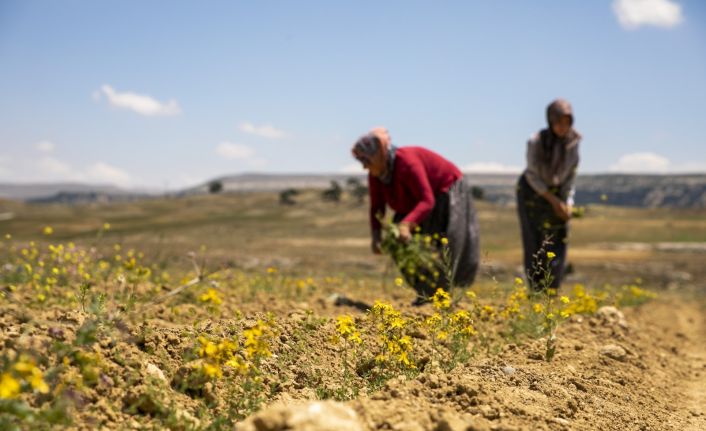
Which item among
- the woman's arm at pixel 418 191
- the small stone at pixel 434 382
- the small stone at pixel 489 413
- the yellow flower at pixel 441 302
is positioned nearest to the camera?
the small stone at pixel 489 413

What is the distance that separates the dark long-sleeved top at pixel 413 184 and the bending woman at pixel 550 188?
2.80 feet

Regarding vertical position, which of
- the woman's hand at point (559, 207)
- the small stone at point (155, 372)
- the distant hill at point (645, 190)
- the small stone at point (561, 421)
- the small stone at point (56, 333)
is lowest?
the distant hill at point (645, 190)

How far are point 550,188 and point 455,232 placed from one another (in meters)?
1.20

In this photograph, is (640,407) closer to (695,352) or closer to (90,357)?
(90,357)

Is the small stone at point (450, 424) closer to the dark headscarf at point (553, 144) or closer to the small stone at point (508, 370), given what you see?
the small stone at point (508, 370)

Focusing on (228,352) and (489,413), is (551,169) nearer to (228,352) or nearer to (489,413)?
(489,413)

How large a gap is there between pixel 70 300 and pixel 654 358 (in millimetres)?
4538

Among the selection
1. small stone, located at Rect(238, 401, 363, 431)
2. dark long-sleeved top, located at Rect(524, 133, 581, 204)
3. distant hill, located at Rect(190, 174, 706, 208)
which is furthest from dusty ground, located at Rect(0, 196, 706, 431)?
distant hill, located at Rect(190, 174, 706, 208)

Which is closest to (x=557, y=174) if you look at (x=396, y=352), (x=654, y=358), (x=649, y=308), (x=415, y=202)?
(x=415, y=202)

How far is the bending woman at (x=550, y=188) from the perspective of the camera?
18.1 feet

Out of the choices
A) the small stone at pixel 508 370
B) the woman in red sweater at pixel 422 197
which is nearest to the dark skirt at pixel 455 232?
the woman in red sweater at pixel 422 197

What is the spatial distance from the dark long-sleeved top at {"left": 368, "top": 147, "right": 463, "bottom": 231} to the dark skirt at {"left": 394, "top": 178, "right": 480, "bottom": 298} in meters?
0.12

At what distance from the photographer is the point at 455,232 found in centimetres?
522

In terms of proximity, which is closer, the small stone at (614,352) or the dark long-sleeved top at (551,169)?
the small stone at (614,352)
